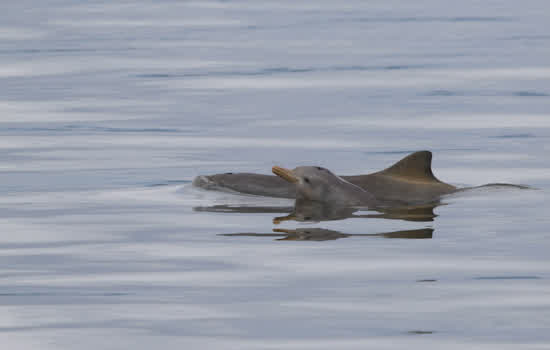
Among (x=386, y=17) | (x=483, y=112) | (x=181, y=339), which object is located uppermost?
(x=386, y=17)

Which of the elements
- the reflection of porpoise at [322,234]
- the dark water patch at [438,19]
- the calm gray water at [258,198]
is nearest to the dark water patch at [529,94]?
the calm gray water at [258,198]

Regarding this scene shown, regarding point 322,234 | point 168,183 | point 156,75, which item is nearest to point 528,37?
point 156,75

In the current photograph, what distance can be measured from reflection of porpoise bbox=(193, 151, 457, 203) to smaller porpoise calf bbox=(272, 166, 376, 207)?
23 centimetres

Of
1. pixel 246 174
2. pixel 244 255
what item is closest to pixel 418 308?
pixel 244 255

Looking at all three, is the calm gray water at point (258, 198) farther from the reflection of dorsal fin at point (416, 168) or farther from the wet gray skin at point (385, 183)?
the reflection of dorsal fin at point (416, 168)

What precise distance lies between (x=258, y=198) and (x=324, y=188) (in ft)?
1.99

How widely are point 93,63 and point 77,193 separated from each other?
1474cm

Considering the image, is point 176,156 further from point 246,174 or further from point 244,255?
point 244,255

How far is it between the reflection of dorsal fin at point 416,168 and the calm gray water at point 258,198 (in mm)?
567

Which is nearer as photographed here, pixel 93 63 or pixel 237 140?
pixel 237 140

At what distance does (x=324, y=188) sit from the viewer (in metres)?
12.6

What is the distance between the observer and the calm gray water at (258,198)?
816cm

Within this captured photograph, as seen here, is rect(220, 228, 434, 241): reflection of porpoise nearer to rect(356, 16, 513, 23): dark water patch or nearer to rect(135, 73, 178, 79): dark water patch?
rect(135, 73, 178, 79): dark water patch

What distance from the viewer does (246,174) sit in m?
13.5
